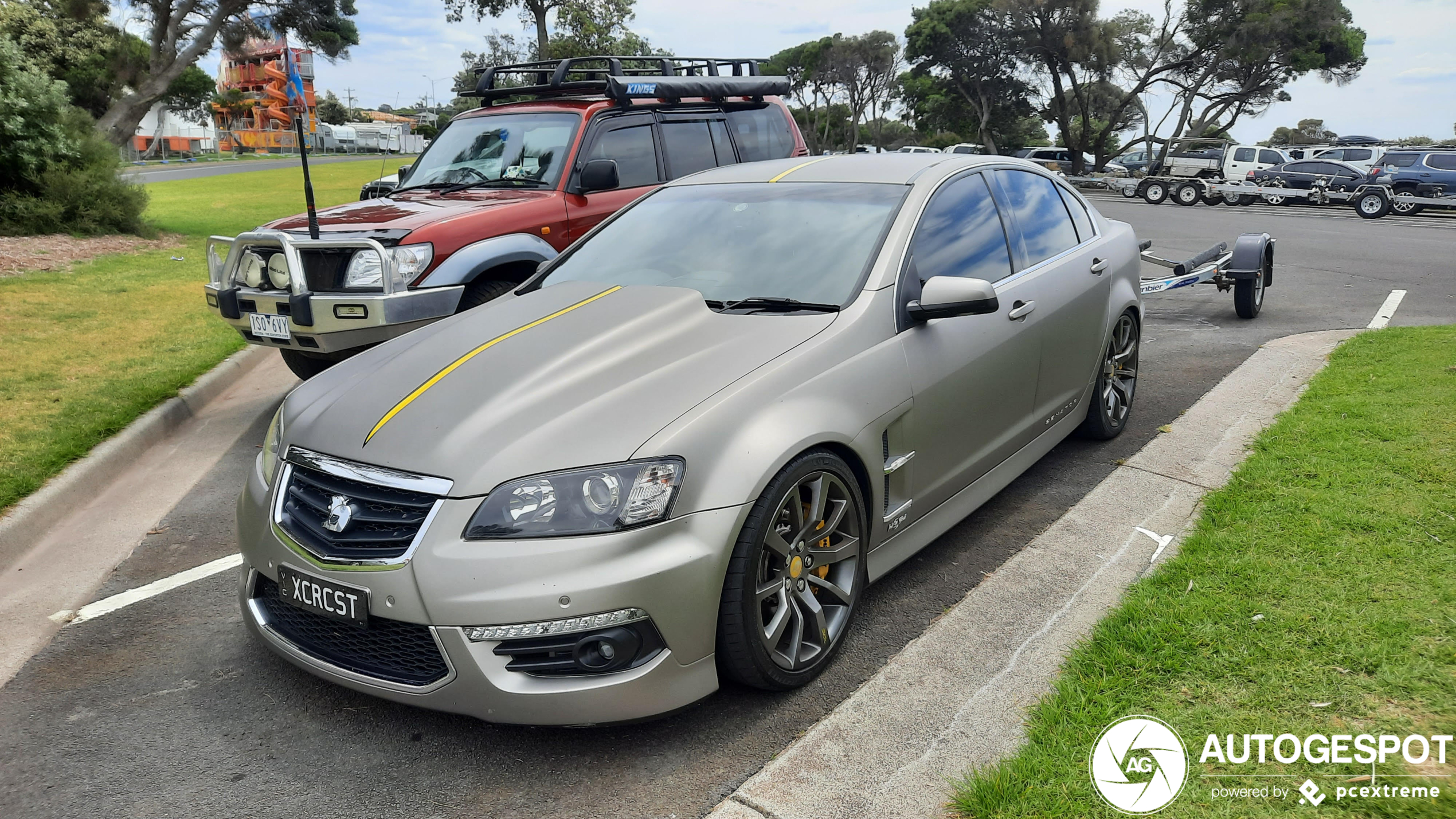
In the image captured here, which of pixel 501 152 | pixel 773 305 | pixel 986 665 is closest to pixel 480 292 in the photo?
pixel 501 152

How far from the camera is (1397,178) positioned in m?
28.3

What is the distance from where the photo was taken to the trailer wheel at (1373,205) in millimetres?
26500

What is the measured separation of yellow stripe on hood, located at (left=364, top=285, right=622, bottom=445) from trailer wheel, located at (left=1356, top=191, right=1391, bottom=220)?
94.3 feet

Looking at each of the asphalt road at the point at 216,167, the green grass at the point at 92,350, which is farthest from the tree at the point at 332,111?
the green grass at the point at 92,350

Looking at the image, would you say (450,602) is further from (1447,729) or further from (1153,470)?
(1153,470)

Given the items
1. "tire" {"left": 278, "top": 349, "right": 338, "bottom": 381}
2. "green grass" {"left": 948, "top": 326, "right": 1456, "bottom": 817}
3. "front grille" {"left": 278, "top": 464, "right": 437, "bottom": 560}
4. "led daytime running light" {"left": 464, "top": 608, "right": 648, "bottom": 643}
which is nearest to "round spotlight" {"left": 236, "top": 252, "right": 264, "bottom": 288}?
"tire" {"left": 278, "top": 349, "right": 338, "bottom": 381}

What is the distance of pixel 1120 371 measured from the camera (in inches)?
223

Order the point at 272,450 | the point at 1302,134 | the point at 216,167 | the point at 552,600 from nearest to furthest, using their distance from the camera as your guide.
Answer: the point at 552,600 < the point at 272,450 < the point at 216,167 < the point at 1302,134

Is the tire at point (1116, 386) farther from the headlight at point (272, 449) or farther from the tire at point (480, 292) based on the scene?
the headlight at point (272, 449)

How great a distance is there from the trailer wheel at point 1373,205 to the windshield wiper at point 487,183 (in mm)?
26596

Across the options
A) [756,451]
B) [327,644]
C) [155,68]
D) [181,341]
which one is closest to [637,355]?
[756,451]

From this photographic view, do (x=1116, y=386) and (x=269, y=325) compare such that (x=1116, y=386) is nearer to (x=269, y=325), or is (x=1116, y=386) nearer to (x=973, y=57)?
(x=269, y=325)

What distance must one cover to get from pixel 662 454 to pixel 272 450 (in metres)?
1.50

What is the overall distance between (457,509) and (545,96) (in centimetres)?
654
